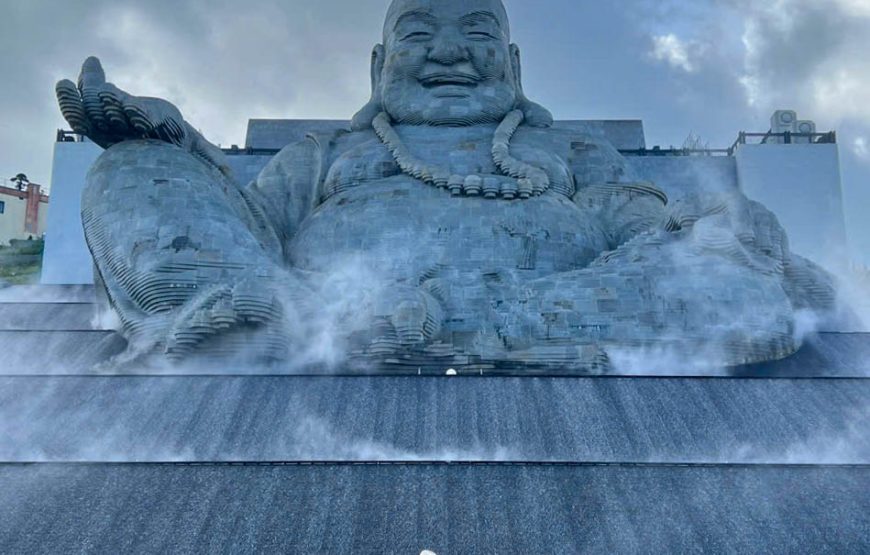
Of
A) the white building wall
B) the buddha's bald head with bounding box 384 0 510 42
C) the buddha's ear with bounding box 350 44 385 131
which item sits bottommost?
the buddha's ear with bounding box 350 44 385 131

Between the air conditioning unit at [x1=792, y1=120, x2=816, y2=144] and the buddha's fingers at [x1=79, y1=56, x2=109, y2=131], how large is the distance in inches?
499

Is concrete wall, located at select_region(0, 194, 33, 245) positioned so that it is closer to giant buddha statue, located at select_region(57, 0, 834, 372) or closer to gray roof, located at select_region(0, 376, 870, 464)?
giant buddha statue, located at select_region(57, 0, 834, 372)

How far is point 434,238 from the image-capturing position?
27.5 ft

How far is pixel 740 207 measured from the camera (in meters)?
8.00

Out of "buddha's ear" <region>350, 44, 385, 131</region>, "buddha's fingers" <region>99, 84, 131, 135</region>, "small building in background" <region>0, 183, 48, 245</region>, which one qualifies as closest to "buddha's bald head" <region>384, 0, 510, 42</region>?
"buddha's ear" <region>350, 44, 385, 131</region>

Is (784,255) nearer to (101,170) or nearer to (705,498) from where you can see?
(705,498)

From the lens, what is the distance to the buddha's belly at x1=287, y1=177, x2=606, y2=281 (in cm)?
826

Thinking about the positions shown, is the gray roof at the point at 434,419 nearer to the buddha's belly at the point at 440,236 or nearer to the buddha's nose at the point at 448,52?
the buddha's belly at the point at 440,236

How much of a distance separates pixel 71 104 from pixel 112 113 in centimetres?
32

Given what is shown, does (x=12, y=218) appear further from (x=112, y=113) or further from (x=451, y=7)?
(x=112, y=113)

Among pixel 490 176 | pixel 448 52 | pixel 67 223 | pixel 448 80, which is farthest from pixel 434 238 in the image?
pixel 67 223

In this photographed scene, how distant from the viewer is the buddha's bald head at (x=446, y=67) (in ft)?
32.0

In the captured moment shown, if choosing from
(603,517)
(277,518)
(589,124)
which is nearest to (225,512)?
(277,518)

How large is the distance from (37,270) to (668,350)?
1600 centimetres
